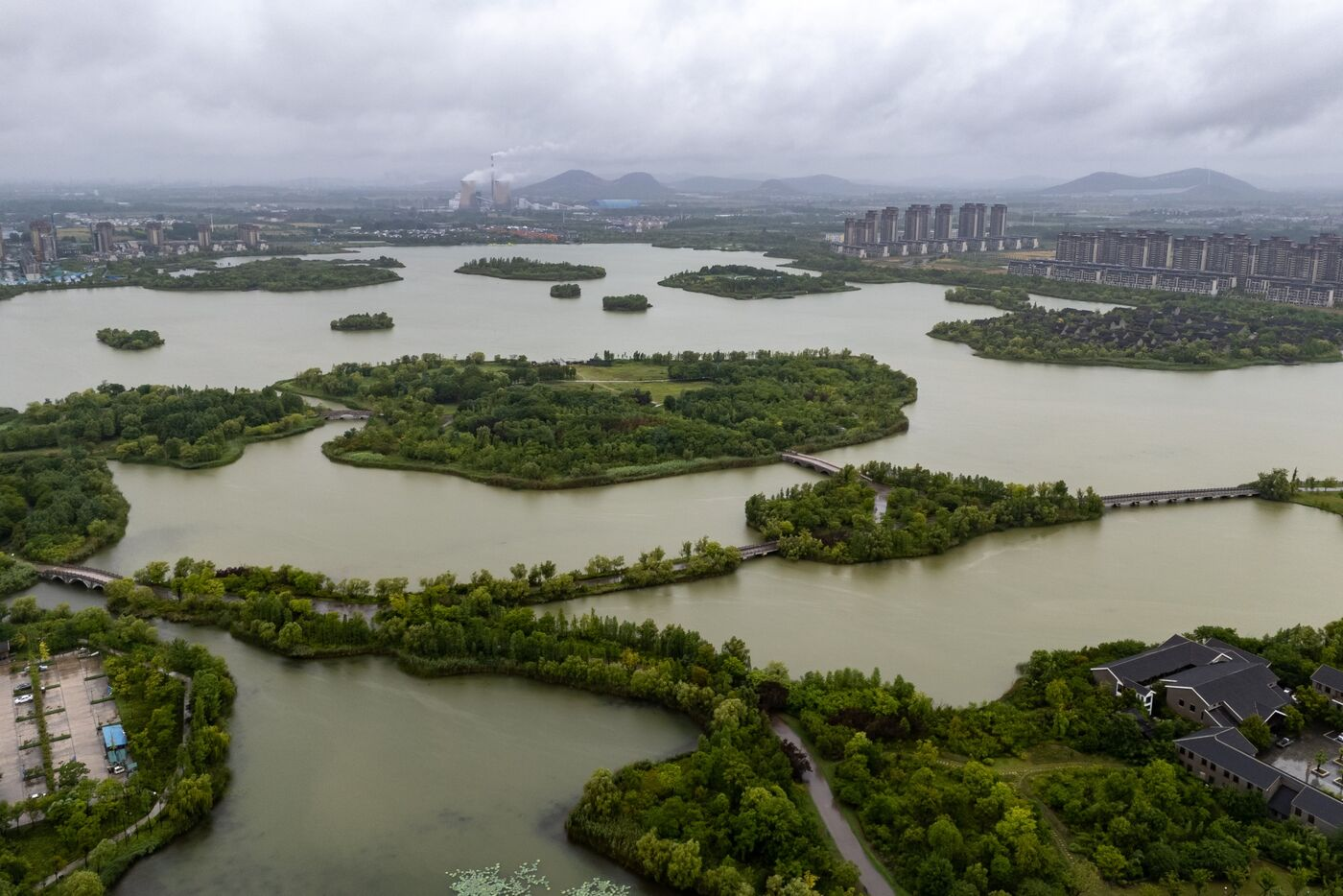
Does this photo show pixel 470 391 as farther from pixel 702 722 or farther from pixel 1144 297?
pixel 1144 297

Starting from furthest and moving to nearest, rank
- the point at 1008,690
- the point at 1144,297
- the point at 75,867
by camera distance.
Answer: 1. the point at 1144,297
2. the point at 1008,690
3. the point at 75,867

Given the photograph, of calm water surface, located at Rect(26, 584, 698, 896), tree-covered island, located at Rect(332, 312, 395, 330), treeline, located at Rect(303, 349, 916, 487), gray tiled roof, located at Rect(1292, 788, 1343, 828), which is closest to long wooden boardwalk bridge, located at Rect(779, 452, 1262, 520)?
treeline, located at Rect(303, 349, 916, 487)

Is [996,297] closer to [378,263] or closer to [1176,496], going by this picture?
[1176,496]

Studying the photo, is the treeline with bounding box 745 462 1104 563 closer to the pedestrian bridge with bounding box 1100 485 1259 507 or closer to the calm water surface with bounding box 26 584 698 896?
the pedestrian bridge with bounding box 1100 485 1259 507

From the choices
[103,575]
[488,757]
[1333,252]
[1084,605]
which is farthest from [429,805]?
[1333,252]

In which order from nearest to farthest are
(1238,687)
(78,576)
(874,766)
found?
(874,766), (1238,687), (78,576)

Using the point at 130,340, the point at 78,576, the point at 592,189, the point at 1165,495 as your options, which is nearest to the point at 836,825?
the point at 78,576
